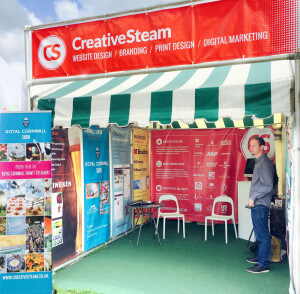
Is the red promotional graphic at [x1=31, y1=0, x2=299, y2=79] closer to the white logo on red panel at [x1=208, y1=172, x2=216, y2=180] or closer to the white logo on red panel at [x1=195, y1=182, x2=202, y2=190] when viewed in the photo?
the white logo on red panel at [x1=208, y1=172, x2=216, y2=180]

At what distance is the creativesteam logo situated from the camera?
434cm

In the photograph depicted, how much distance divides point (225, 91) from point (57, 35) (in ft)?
8.39

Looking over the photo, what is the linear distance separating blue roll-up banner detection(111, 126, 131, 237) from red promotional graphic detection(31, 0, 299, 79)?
1770 millimetres

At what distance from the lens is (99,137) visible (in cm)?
539

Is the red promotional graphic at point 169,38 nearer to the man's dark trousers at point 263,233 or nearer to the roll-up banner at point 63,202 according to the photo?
the roll-up banner at point 63,202

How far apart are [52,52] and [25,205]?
2201 mm

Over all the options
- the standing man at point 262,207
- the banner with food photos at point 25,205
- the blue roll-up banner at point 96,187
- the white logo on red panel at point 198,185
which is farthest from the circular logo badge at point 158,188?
the banner with food photos at point 25,205

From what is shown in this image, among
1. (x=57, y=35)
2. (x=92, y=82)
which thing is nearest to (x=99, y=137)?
(x=92, y=82)

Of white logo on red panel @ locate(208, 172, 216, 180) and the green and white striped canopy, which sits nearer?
the green and white striped canopy

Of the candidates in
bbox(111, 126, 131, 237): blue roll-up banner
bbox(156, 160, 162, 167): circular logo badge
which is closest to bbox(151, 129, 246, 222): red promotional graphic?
bbox(156, 160, 162, 167): circular logo badge

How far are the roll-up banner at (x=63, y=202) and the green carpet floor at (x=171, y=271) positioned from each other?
0.26m

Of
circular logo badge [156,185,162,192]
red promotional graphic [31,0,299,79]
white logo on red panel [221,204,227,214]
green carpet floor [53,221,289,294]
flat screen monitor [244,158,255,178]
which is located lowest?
green carpet floor [53,221,289,294]

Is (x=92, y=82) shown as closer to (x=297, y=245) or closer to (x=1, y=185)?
(x=1, y=185)

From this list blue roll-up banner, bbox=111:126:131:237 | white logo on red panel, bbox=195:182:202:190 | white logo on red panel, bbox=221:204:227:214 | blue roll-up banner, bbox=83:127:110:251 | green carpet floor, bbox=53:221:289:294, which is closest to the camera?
green carpet floor, bbox=53:221:289:294
